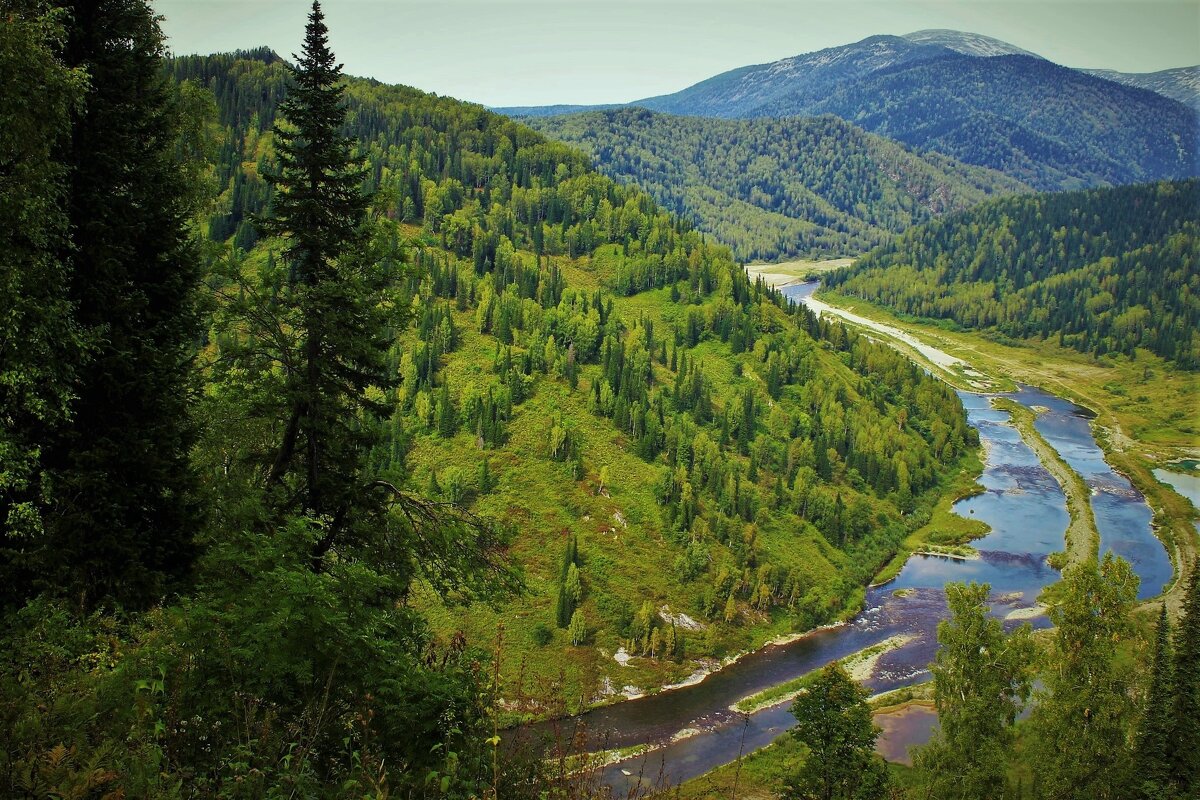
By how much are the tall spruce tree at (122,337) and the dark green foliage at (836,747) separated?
33.6m

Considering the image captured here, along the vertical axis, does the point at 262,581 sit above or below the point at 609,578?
above

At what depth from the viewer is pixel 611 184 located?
169625 mm

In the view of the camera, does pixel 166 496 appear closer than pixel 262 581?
No

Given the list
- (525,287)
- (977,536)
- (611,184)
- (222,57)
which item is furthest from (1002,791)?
(222,57)

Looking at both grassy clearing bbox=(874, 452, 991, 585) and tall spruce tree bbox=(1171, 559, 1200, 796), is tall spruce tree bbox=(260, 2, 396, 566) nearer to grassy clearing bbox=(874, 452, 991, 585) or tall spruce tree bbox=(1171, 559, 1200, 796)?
tall spruce tree bbox=(1171, 559, 1200, 796)

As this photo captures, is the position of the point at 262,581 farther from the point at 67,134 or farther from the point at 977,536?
the point at 977,536

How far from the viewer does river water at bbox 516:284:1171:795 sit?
62656mm

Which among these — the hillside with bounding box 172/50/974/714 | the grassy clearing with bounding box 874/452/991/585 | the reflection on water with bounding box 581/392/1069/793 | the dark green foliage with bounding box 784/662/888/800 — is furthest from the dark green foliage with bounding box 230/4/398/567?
the grassy clearing with bounding box 874/452/991/585

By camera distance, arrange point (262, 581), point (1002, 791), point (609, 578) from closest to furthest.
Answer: point (262, 581) < point (1002, 791) < point (609, 578)

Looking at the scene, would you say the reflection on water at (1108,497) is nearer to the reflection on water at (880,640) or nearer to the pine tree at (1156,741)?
the reflection on water at (880,640)

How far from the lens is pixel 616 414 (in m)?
97.4

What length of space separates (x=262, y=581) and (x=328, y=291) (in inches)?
312

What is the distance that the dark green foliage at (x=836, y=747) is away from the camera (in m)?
37.9

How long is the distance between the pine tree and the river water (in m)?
21.9
